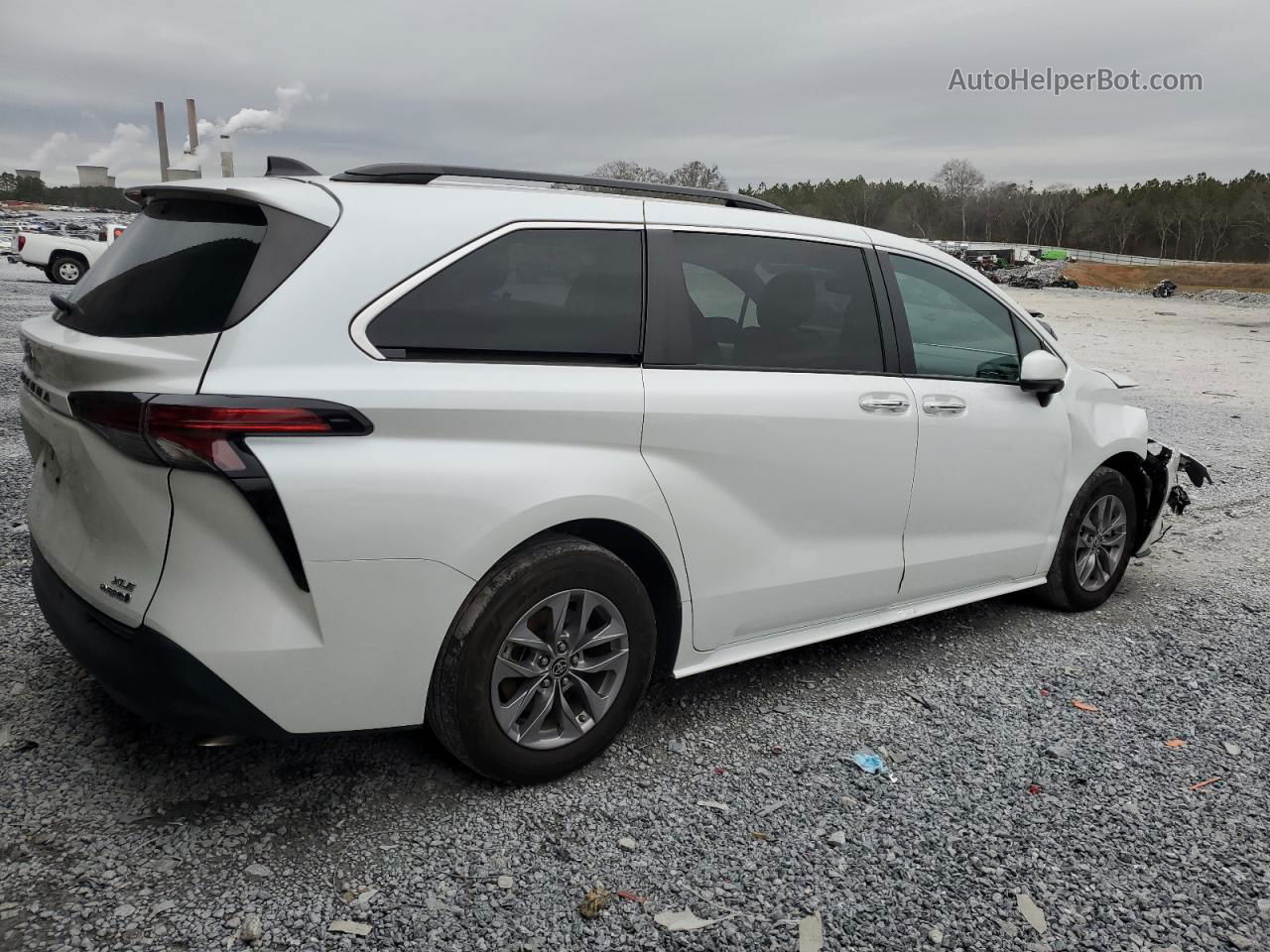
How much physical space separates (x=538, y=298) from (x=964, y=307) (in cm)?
231

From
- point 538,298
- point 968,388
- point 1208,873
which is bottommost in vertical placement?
point 1208,873

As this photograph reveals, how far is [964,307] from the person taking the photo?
14.8 feet

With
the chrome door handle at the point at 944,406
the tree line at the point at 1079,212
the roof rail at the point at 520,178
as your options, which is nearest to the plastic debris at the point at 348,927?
the roof rail at the point at 520,178

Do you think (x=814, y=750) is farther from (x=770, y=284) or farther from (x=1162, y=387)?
(x=1162, y=387)

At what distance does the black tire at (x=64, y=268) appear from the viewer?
81.1 feet

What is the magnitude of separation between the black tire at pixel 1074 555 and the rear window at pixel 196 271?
3792 millimetres

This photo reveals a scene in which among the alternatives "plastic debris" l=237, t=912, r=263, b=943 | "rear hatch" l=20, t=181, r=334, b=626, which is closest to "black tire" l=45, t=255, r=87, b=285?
"rear hatch" l=20, t=181, r=334, b=626

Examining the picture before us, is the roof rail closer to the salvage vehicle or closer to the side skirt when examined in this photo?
the salvage vehicle

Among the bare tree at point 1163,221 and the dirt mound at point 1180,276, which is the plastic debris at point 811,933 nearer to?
the dirt mound at point 1180,276

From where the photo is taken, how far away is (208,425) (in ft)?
8.13

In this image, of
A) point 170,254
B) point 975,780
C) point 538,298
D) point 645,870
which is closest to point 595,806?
point 645,870

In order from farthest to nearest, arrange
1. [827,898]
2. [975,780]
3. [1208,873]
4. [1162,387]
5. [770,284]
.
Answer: [1162,387], [770,284], [975,780], [1208,873], [827,898]

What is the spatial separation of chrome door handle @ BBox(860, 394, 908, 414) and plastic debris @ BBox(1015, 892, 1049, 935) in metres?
1.76

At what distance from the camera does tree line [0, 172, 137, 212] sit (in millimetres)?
104800
